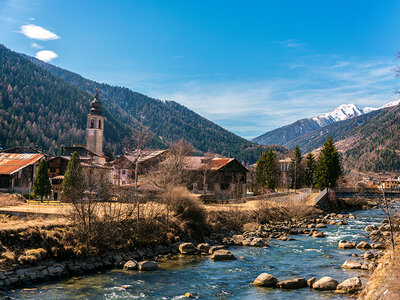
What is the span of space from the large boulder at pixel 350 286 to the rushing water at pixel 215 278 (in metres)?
0.70

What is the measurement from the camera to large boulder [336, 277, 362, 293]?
17.7 m

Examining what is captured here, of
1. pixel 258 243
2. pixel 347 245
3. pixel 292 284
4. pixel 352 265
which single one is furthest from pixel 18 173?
pixel 352 265

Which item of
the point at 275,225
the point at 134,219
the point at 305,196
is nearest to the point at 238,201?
the point at 275,225

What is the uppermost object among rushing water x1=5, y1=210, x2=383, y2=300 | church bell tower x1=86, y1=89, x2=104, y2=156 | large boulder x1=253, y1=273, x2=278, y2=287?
church bell tower x1=86, y1=89, x2=104, y2=156

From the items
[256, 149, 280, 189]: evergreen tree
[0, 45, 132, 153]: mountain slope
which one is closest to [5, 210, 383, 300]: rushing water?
[256, 149, 280, 189]: evergreen tree

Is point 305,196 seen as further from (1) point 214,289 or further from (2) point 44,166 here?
(1) point 214,289

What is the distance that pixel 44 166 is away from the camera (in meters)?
45.2

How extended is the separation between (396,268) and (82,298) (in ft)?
44.6

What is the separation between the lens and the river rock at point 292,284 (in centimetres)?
1897

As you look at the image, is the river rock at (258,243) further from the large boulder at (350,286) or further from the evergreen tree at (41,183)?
the evergreen tree at (41,183)

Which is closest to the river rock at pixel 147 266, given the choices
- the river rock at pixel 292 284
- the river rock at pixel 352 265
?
the river rock at pixel 292 284

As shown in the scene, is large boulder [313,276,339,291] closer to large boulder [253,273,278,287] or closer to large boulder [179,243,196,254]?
large boulder [253,273,278,287]

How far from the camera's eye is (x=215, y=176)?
59.6 meters

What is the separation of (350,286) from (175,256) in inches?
501
